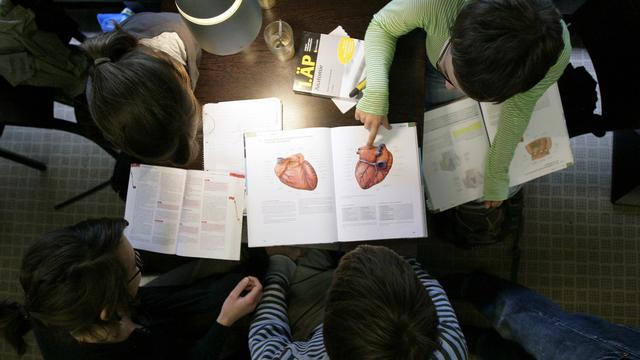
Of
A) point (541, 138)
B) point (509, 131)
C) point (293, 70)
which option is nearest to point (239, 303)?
point (293, 70)

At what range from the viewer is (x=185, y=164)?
1.25 metres

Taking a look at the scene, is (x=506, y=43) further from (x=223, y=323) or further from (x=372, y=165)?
(x=223, y=323)

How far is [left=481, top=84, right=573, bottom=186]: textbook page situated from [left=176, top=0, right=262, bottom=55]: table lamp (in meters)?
0.78

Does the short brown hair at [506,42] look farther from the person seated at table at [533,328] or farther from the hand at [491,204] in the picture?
the person seated at table at [533,328]

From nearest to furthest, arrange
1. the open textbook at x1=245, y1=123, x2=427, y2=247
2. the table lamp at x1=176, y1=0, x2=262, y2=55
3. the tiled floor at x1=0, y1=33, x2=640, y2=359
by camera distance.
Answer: the table lamp at x1=176, y1=0, x2=262, y2=55 → the open textbook at x1=245, y1=123, x2=427, y2=247 → the tiled floor at x1=0, y1=33, x2=640, y2=359

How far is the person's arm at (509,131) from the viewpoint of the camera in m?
1.20

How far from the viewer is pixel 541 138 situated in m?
1.33

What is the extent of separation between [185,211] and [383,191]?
0.58m

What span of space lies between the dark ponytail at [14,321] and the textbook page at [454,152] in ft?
3.89

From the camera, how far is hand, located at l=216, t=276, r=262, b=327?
1304 millimetres

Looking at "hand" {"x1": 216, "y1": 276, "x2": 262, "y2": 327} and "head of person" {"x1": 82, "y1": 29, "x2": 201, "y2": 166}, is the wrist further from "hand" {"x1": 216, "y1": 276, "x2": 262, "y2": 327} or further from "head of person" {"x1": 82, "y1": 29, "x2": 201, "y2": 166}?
"head of person" {"x1": 82, "y1": 29, "x2": 201, "y2": 166}

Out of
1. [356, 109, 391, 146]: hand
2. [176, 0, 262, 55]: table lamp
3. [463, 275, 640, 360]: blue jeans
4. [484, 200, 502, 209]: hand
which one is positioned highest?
[176, 0, 262, 55]: table lamp

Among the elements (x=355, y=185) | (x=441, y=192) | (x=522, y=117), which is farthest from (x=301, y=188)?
(x=522, y=117)

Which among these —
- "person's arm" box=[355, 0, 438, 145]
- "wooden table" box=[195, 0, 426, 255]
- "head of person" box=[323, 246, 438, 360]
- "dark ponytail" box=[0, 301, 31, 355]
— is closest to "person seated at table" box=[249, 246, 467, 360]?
"head of person" box=[323, 246, 438, 360]
